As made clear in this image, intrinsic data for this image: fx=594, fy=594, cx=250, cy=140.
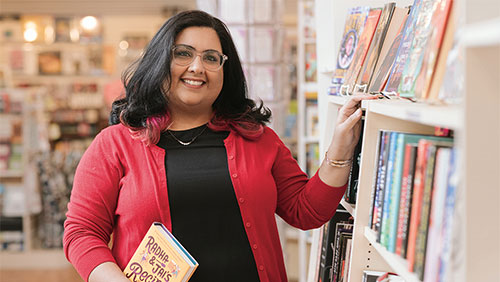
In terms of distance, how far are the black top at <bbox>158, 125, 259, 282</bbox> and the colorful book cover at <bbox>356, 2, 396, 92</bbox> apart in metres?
0.55

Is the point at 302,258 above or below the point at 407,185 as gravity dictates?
below

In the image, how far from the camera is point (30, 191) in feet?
19.9

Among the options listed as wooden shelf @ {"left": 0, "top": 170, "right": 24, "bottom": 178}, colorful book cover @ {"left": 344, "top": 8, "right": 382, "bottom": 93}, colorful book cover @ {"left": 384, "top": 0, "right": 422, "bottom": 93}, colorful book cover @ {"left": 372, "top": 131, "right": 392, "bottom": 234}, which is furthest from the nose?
wooden shelf @ {"left": 0, "top": 170, "right": 24, "bottom": 178}

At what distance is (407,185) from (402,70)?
1.23ft

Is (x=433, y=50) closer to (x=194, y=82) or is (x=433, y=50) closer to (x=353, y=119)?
(x=353, y=119)

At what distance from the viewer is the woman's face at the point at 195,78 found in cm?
195

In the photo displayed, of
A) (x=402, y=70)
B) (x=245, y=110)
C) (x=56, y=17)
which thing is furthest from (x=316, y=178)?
(x=56, y=17)

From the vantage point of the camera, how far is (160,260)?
5.77 feet

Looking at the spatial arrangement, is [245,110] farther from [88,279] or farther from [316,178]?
[88,279]

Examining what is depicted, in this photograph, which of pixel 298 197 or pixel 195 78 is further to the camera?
pixel 298 197

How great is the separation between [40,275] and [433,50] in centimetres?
542

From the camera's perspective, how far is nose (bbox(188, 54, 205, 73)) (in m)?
1.93

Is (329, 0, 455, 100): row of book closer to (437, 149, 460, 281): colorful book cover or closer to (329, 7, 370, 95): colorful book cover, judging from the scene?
(329, 7, 370, 95): colorful book cover

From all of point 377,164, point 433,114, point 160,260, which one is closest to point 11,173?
point 160,260
